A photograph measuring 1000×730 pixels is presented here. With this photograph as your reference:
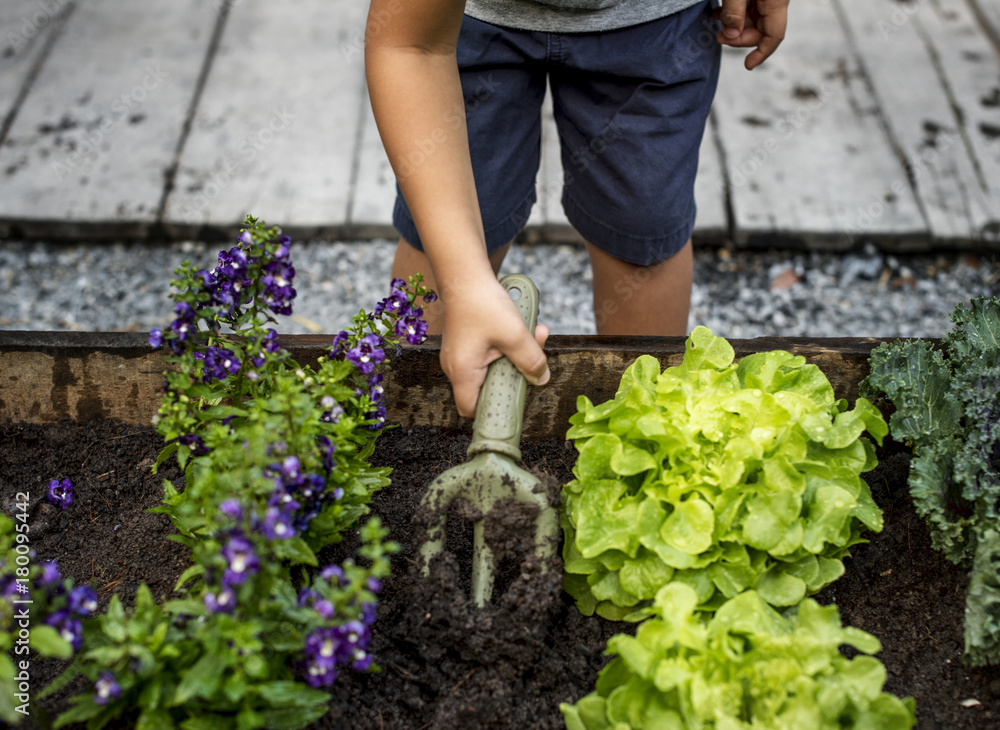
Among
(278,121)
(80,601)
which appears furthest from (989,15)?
(80,601)

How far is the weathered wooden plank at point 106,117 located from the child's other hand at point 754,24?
6.79ft

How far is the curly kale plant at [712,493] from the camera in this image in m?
1.14

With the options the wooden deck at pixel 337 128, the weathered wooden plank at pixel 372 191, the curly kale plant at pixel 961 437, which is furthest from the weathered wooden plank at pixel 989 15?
the curly kale plant at pixel 961 437

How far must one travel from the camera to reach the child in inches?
49.1

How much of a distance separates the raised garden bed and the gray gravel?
1.09 meters

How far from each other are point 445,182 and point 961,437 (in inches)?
36.6

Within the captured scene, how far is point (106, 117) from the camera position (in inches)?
124

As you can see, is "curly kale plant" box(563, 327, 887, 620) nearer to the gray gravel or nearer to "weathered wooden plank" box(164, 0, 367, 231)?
the gray gravel

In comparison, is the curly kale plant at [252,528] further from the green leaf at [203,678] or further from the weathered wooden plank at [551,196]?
the weathered wooden plank at [551,196]

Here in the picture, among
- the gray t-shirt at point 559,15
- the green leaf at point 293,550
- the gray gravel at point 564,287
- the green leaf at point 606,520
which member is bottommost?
the gray gravel at point 564,287

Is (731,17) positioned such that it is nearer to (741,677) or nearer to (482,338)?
(482,338)

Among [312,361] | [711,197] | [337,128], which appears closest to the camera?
[312,361]

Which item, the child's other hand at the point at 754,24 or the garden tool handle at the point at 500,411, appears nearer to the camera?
the garden tool handle at the point at 500,411

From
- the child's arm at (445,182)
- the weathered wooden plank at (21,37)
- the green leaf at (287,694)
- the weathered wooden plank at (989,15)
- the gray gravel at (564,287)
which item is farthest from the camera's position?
the weathered wooden plank at (989,15)
